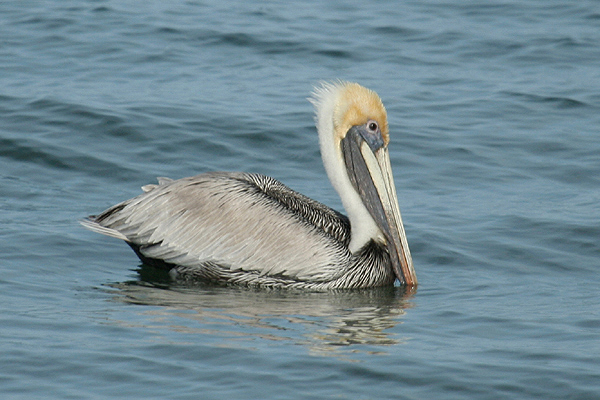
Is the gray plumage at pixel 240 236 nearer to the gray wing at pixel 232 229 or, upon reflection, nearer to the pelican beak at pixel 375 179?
the gray wing at pixel 232 229

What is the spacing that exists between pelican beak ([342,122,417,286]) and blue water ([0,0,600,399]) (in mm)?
381

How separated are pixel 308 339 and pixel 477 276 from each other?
1.87 m

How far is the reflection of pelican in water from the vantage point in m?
5.53

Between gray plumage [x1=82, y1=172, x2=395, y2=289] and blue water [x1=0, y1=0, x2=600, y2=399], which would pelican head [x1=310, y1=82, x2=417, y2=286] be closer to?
gray plumage [x1=82, y1=172, x2=395, y2=289]

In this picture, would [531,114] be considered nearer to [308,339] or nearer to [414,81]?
[414,81]

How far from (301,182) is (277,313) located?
294 centimetres

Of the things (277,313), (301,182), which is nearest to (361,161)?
(277,313)

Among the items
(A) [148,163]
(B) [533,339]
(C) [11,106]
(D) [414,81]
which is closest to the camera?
(B) [533,339]

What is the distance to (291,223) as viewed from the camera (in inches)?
269

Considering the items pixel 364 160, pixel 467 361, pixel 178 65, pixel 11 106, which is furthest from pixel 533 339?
pixel 178 65

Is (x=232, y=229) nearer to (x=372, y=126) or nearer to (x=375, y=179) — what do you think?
(x=375, y=179)

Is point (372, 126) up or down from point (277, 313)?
up

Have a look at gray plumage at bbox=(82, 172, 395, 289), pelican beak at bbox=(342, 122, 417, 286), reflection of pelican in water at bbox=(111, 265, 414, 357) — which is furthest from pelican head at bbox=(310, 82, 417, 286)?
reflection of pelican in water at bbox=(111, 265, 414, 357)

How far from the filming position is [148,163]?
9102 mm
